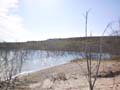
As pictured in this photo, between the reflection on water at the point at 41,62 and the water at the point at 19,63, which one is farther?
the reflection on water at the point at 41,62

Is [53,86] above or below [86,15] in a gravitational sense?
below

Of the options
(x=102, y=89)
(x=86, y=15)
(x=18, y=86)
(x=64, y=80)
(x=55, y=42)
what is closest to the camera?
(x=86, y=15)

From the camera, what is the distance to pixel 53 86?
12.2 metres

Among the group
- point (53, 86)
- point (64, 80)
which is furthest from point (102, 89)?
point (64, 80)

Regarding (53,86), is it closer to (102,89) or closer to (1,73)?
(102,89)

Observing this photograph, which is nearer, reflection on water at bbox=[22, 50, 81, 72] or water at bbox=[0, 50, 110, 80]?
water at bbox=[0, 50, 110, 80]

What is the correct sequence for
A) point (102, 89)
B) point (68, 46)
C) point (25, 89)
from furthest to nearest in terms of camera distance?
1. point (68, 46)
2. point (25, 89)
3. point (102, 89)

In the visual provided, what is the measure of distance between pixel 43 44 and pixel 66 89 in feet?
296

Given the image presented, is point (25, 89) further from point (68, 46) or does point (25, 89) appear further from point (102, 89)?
point (68, 46)

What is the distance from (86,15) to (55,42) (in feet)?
296

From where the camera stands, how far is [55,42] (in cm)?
9838

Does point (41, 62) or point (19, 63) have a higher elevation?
point (19, 63)

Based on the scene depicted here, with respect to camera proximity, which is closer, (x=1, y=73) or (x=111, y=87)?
(x=111, y=87)

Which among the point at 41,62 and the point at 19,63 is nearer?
the point at 19,63
